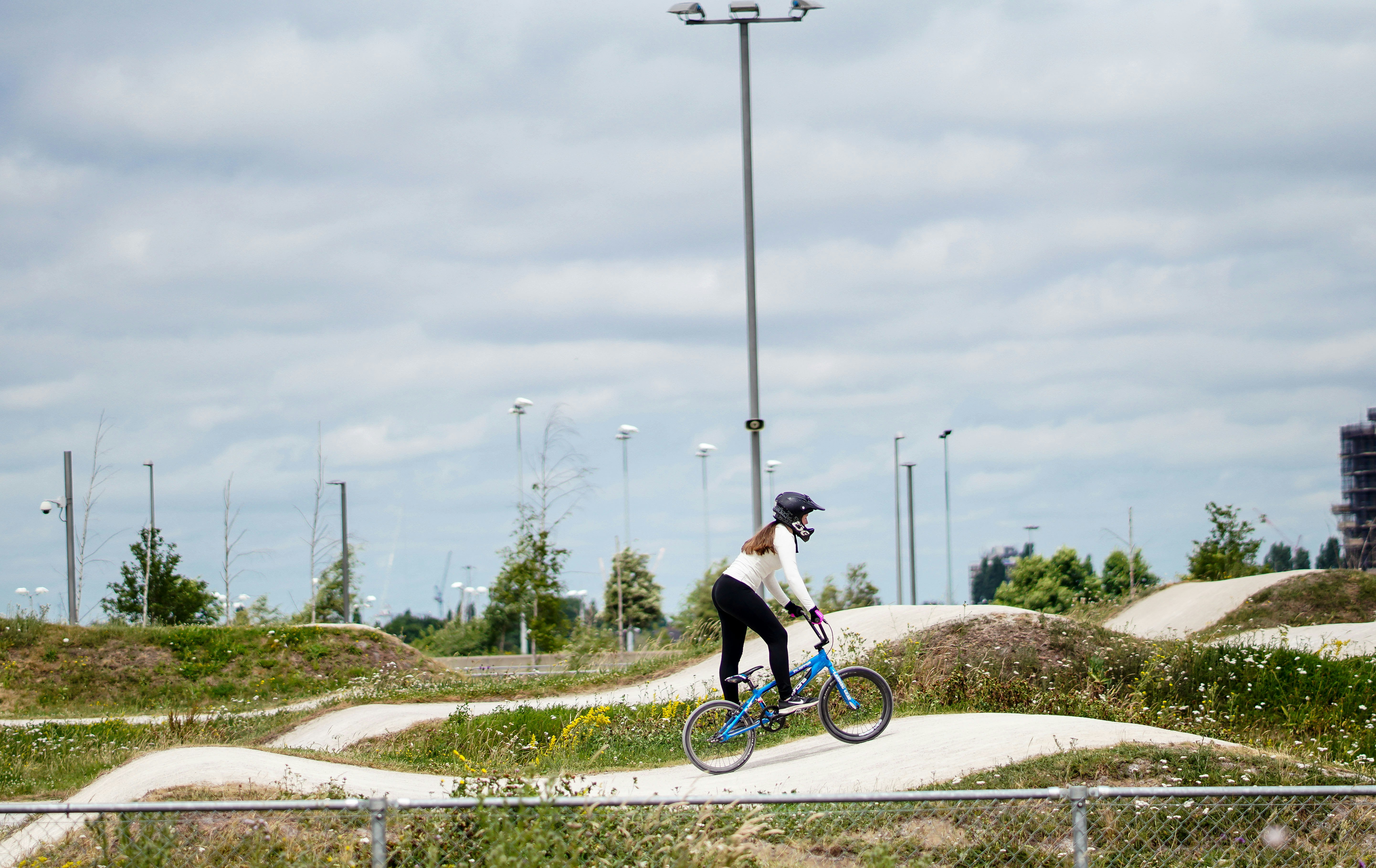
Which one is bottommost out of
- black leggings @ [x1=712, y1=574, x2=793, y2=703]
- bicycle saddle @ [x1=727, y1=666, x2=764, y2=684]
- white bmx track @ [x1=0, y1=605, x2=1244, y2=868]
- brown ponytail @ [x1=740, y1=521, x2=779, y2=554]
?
white bmx track @ [x1=0, y1=605, x2=1244, y2=868]

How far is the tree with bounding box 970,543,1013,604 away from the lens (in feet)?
447

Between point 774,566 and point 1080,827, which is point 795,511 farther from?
point 1080,827

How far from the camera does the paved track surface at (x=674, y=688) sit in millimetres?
14445

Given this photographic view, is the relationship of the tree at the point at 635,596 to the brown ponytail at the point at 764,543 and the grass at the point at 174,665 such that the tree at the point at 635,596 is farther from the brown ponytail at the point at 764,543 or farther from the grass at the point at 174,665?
the brown ponytail at the point at 764,543

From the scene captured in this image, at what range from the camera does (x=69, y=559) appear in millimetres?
28281

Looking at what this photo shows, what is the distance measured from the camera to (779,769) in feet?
31.6

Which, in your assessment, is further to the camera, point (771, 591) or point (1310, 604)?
point (1310, 604)

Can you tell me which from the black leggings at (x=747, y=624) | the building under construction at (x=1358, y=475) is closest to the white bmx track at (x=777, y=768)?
the black leggings at (x=747, y=624)

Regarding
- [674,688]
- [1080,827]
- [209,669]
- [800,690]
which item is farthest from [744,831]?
[209,669]

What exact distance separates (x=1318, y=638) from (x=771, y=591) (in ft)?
49.3

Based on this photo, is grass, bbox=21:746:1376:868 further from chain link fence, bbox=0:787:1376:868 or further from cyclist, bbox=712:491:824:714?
cyclist, bbox=712:491:824:714

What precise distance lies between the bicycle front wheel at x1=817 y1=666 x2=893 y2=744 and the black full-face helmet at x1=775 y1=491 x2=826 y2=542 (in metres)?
1.22

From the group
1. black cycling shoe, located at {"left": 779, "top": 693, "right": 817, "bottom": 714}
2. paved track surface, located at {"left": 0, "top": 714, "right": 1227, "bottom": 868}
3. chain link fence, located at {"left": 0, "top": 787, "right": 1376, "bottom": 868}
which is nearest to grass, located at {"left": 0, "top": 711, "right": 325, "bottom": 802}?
paved track surface, located at {"left": 0, "top": 714, "right": 1227, "bottom": 868}

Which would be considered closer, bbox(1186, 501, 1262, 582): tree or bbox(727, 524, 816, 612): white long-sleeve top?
bbox(727, 524, 816, 612): white long-sleeve top
